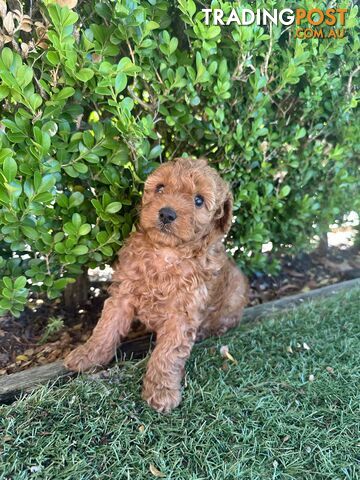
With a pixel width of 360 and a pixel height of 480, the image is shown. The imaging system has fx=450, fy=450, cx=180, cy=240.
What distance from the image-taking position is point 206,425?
9.04 ft

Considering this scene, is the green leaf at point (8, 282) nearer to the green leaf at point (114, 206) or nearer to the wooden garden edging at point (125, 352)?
the wooden garden edging at point (125, 352)

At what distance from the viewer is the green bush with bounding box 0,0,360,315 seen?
2627 mm

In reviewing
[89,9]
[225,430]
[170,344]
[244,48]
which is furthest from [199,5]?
[225,430]

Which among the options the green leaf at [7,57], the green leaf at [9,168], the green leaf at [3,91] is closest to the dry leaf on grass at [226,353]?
the green leaf at [9,168]

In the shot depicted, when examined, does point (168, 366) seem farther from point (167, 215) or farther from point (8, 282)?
point (8, 282)

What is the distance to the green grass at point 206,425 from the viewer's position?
247 cm

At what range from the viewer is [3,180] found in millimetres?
2514

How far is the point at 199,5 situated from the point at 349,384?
3.04m

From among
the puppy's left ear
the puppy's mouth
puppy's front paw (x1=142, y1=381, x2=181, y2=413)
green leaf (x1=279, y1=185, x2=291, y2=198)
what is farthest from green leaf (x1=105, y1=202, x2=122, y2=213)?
green leaf (x1=279, y1=185, x2=291, y2=198)

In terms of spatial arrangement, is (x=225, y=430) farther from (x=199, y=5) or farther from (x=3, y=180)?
(x=199, y=5)

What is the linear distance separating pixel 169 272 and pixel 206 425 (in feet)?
3.28

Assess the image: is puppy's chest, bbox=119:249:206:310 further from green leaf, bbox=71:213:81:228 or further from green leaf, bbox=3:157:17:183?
green leaf, bbox=3:157:17:183

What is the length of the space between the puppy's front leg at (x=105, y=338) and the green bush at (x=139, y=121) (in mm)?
395

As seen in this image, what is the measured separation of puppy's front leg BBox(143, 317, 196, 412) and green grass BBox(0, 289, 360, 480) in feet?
0.26
